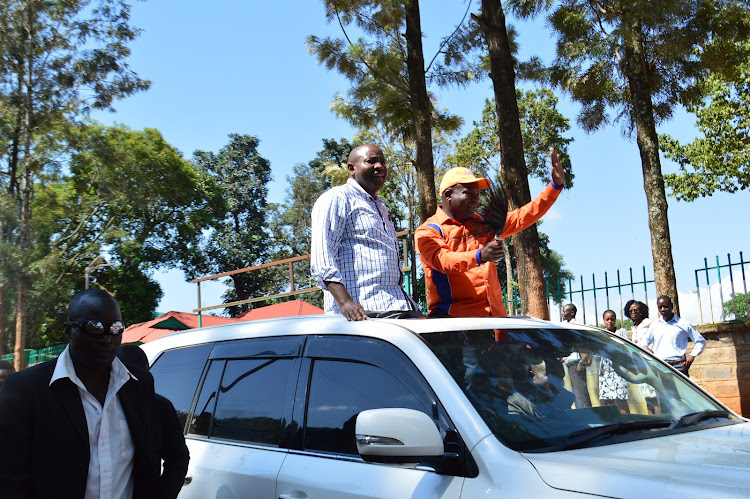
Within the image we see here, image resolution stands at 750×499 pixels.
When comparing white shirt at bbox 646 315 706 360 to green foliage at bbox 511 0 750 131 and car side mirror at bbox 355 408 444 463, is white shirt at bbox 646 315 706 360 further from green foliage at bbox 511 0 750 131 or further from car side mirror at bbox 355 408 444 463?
car side mirror at bbox 355 408 444 463

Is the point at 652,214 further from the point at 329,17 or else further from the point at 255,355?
the point at 255,355

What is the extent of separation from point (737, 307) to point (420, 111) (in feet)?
18.3

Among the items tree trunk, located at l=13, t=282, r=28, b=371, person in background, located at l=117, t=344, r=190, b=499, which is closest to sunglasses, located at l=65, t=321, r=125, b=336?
person in background, located at l=117, t=344, r=190, b=499

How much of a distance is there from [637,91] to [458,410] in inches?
413

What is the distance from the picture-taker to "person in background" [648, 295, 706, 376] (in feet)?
28.0

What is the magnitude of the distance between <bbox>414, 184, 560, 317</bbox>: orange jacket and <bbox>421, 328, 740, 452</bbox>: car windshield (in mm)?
990

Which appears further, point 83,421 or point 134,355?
point 134,355

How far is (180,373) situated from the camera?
3.72 meters

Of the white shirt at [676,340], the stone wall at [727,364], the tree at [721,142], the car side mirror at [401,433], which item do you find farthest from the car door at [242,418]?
the tree at [721,142]

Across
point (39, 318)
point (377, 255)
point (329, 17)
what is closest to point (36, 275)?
point (39, 318)

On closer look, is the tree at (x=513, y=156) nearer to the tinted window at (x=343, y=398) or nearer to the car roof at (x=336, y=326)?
the car roof at (x=336, y=326)

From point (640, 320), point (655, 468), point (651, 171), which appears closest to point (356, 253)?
A: point (655, 468)

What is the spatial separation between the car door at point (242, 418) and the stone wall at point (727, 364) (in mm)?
8717

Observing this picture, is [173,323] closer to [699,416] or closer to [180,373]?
[180,373]
